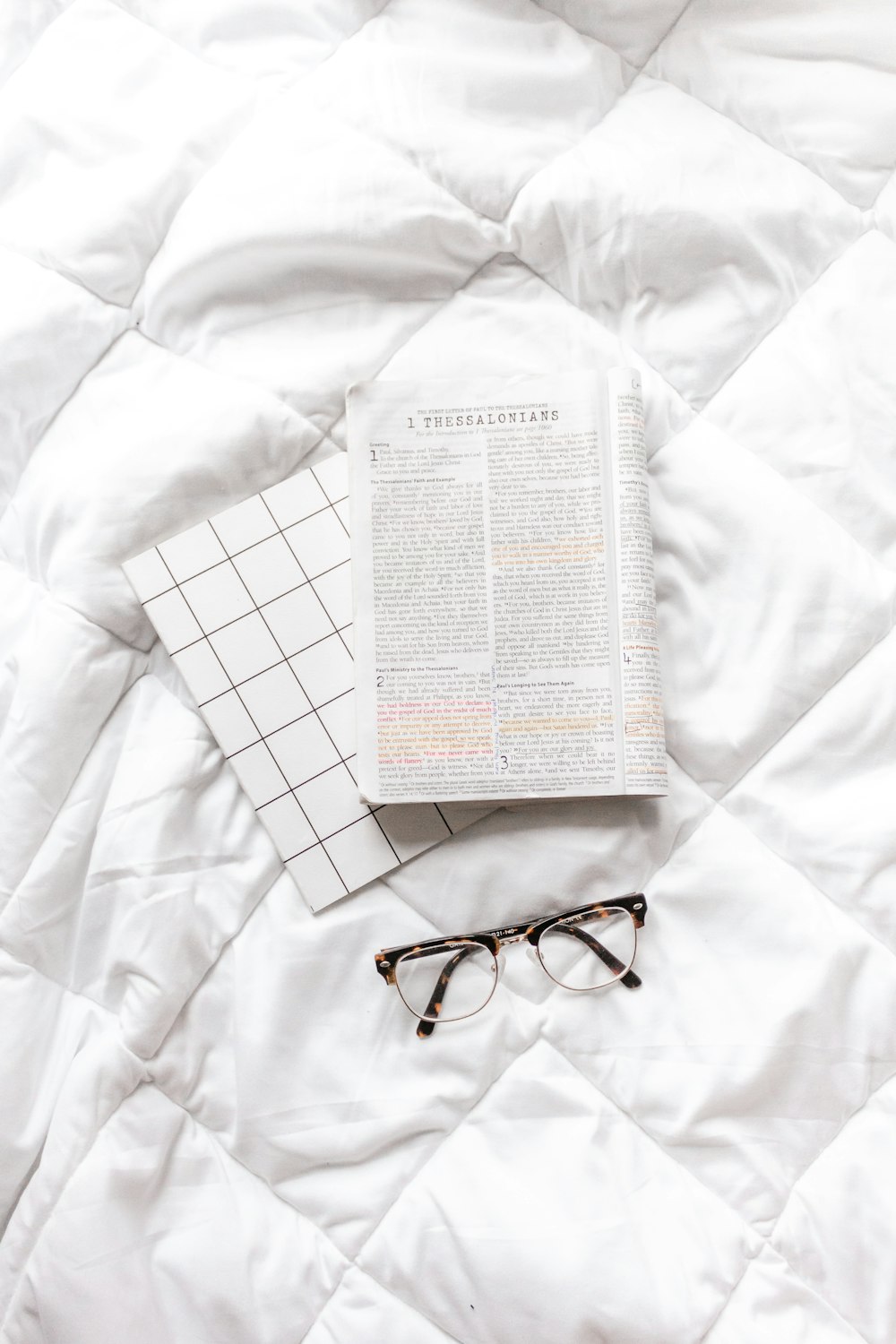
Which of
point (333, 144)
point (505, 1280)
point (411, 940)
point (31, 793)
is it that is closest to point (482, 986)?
point (411, 940)

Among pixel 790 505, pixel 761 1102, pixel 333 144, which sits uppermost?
pixel 333 144

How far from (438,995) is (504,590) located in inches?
11.1

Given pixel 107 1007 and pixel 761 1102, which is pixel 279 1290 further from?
pixel 761 1102

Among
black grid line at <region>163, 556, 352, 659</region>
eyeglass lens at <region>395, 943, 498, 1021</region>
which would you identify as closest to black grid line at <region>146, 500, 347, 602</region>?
black grid line at <region>163, 556, 352, 659</region>

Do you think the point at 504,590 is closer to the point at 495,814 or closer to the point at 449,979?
the point at 495,814

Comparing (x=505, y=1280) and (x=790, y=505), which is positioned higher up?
(x=790, y=505)

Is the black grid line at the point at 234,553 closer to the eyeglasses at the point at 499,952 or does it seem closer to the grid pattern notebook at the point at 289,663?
the grid pattern notebook at the point at 289,663

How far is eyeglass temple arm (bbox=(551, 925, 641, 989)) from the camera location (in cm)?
64

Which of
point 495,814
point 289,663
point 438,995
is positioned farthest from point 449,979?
point 289,663

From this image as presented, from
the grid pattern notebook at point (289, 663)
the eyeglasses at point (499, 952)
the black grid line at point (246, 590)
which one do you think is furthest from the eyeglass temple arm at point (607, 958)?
the black grid line at point (246, 590)

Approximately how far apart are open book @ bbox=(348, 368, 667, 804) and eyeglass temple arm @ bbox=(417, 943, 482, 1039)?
Answer: 0.11m

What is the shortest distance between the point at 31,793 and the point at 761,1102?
0.53m

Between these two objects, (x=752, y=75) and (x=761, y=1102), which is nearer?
(x=761, y=1102)

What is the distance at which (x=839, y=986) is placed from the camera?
0.62 m
